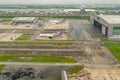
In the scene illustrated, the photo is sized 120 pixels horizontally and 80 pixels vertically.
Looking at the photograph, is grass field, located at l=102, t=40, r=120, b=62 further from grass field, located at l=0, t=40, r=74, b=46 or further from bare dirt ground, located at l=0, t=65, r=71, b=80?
bare dirt ground, located at l=0, t=65, r=71, b=80

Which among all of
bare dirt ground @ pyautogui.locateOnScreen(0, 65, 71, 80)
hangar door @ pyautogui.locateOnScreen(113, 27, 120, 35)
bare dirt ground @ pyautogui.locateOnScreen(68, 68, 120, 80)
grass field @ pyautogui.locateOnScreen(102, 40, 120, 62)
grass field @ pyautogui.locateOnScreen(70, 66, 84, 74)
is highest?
hangar door @ pyautogui.locateOnScreen(113, 27, 120, 35)

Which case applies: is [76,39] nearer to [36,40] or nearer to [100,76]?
[36,40]

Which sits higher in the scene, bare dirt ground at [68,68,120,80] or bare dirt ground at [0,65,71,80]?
bare dirt ground at [0,65,71,80]

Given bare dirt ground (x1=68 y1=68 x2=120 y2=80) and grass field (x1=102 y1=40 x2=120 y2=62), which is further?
grass field (x1=102 y1=40 x2=120 y2=62)

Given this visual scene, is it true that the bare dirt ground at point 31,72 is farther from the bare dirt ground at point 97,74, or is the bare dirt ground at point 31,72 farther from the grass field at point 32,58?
the grass field at point 32,58

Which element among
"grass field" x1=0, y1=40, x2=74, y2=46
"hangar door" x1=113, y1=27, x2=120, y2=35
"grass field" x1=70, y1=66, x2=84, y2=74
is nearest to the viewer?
"grass field" x1=70, y1=66, x2=84, y2=74

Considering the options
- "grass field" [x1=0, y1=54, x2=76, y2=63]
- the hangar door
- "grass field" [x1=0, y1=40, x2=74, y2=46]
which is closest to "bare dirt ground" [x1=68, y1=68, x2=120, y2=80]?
"grass field" [x1=0, y1=54, x2=76, y2=63]
